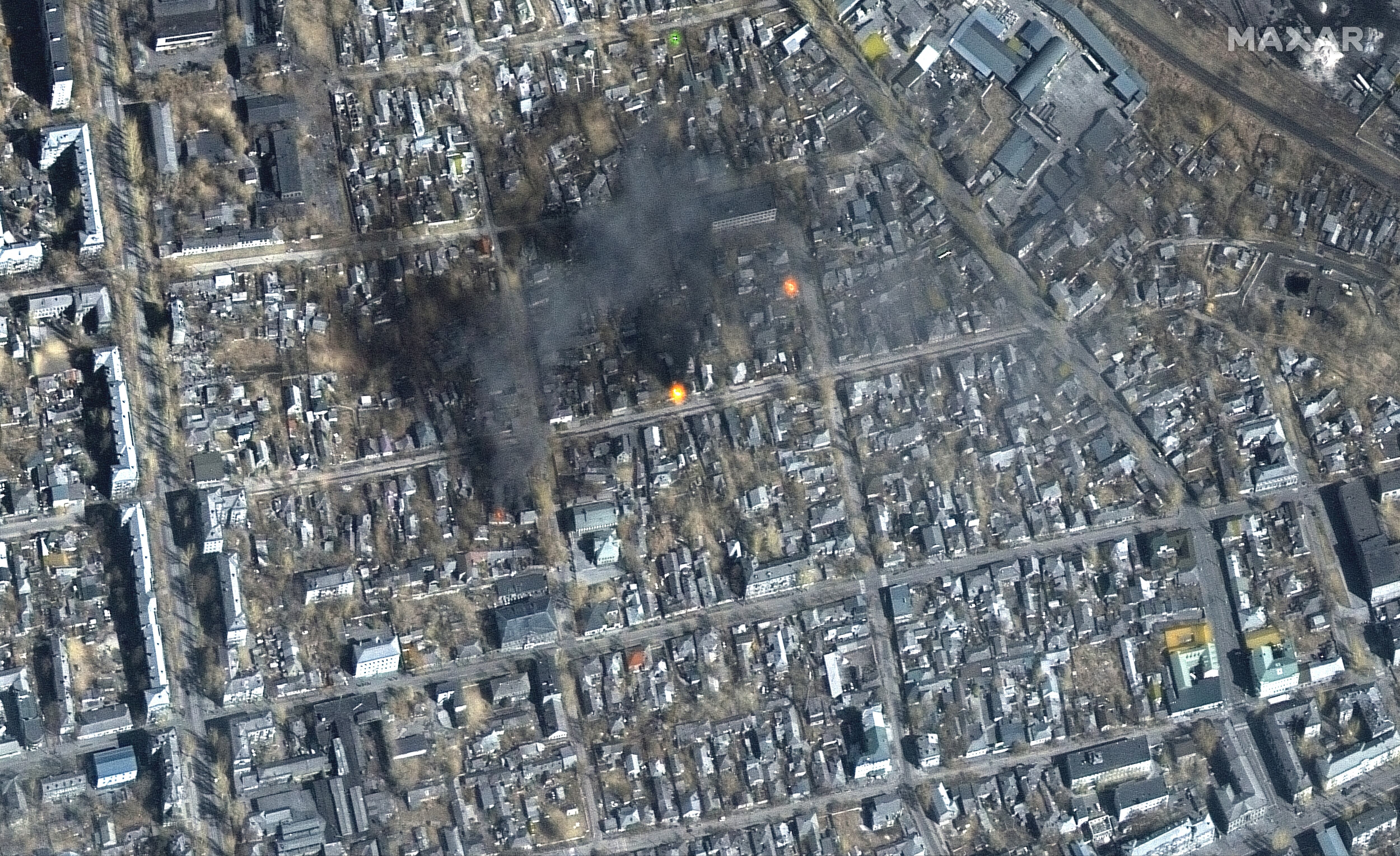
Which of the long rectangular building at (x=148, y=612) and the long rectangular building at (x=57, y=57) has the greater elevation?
the long rectangular building at (x=57, y=57)

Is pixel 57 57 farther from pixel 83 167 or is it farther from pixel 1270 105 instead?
pixel 1270 105

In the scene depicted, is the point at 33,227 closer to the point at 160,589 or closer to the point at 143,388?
the point at 143,388

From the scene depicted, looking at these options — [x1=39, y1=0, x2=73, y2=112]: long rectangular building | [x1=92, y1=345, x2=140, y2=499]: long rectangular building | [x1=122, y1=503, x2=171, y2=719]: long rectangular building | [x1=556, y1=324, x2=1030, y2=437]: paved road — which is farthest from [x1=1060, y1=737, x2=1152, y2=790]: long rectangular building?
[x1=39, y1=0, x2=73, y2=112]: long rectangular building

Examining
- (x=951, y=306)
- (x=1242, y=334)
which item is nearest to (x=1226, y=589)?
(x=1242, y=334)

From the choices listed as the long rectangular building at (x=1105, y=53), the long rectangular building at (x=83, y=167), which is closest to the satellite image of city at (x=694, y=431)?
the long rectangular building at (x=1105, y=53)

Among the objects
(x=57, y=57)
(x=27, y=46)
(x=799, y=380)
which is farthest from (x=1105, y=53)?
(x=27, y=46)

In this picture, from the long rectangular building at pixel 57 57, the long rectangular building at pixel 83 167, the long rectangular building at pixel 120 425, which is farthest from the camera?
the long rectangular building at pixel 57 57

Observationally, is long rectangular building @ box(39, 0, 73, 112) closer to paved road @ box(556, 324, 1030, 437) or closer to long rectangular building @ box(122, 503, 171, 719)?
long rectangular building @ box(122, 503, 171, 719)

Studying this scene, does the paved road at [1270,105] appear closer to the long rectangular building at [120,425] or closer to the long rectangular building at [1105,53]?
the long rectangular building at [1105,53]
